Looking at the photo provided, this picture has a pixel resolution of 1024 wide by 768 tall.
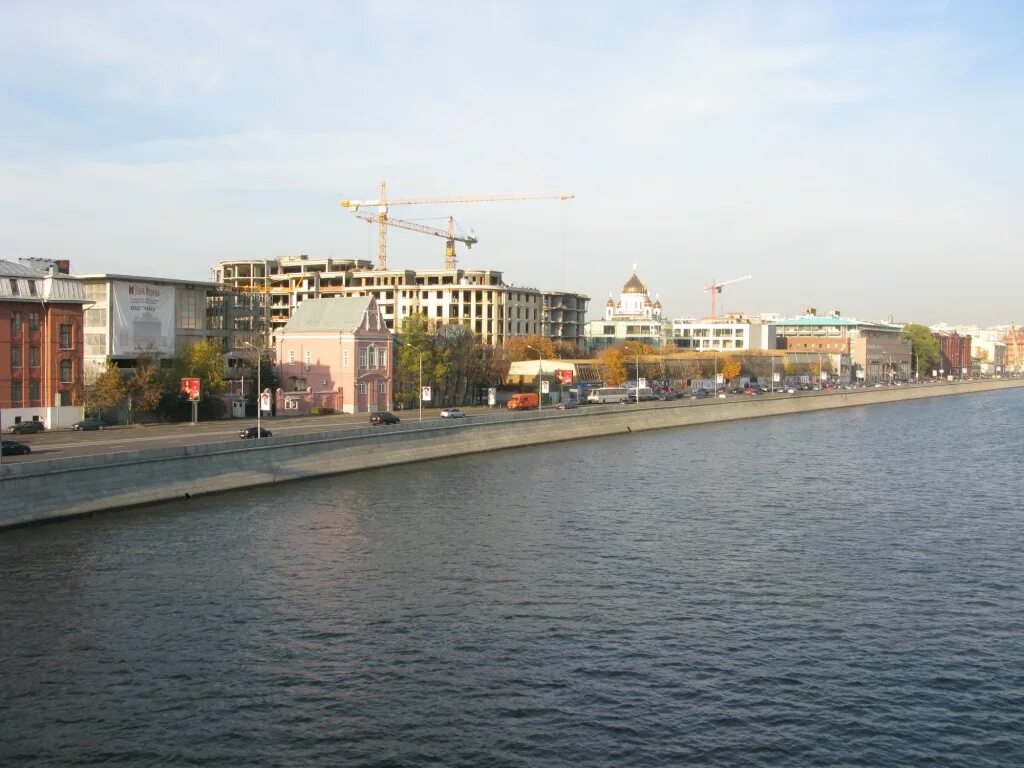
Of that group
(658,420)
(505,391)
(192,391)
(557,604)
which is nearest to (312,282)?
(505,391)

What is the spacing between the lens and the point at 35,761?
66.1 feet

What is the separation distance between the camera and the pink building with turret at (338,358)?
94500mm

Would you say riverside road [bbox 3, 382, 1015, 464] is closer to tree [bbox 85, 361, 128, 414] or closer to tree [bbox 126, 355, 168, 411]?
tree [bbox 126, 355, 168, 411]

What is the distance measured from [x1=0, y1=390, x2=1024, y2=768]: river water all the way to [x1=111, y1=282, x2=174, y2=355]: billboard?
4571cm

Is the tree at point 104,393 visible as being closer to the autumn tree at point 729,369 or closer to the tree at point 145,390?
the tree at point 145,390

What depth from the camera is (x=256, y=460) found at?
180 feet

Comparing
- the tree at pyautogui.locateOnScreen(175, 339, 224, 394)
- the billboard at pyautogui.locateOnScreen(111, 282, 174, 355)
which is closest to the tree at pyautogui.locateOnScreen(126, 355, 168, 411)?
the tree at pyautogui.locateOnScreen(175, 339, 224, 394)

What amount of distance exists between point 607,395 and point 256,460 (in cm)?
6583

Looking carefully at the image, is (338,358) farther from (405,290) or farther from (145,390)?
(405,290)

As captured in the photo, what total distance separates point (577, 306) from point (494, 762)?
562ft

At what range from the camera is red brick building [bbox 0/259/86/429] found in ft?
232

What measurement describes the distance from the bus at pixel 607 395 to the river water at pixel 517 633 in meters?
64.3

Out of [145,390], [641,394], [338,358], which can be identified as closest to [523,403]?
[338,358]

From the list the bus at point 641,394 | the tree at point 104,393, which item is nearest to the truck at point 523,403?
the bus at point 641,394
